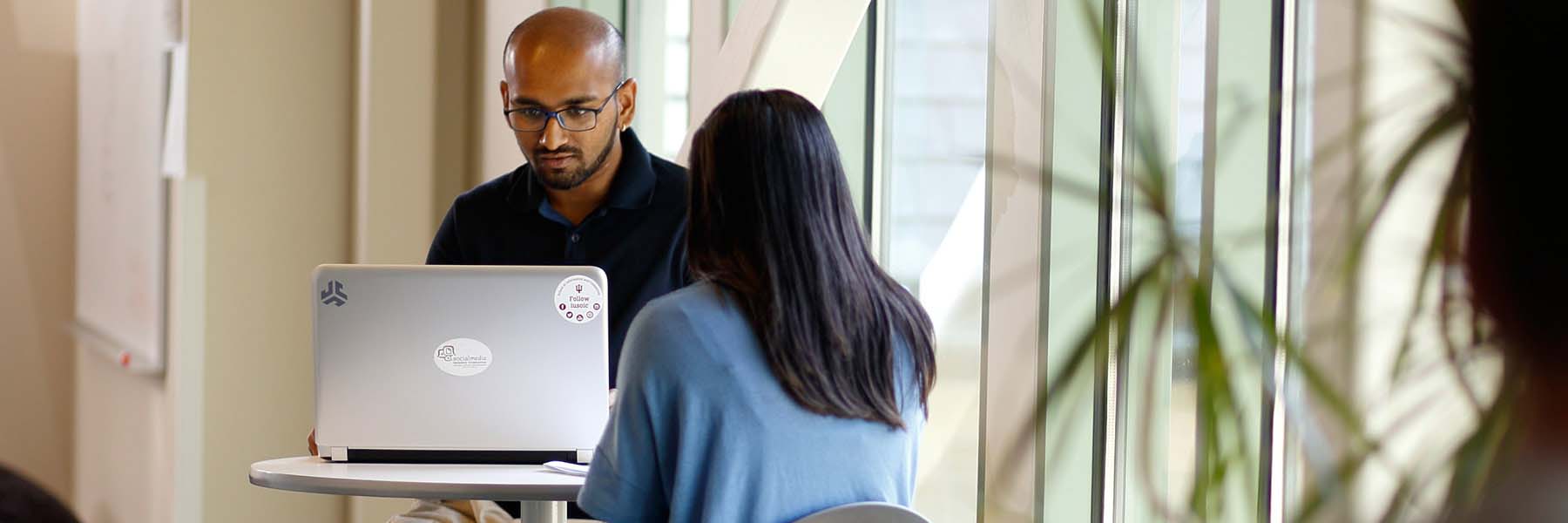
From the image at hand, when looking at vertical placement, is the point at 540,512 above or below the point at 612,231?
below

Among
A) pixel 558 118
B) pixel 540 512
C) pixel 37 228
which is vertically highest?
pixel 558 118

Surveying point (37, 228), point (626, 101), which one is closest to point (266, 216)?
point (37, 228)

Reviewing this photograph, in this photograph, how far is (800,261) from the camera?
1.54 metres

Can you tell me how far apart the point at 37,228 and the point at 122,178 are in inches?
Result: 44.2

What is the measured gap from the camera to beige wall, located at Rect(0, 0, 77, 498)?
18.6ft

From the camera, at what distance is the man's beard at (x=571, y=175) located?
2268 mm

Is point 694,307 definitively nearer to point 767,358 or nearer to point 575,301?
point 767,358

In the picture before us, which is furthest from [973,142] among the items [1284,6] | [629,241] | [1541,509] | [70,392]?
[70,392]

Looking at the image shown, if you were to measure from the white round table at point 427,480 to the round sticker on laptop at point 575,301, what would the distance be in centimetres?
19

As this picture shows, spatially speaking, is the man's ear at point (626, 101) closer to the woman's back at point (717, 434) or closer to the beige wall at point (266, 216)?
the woman's back at point (717, 434)

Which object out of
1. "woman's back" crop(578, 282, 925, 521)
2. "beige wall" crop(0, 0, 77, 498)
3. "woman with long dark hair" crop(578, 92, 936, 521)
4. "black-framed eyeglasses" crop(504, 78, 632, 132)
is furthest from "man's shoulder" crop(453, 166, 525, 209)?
"beige wall" crop(0, 0, 77, 498)

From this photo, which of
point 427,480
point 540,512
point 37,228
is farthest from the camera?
point 37,228

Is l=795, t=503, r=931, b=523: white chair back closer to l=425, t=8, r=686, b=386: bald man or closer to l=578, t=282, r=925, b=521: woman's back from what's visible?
l=578, t=282, r=925, b=521: woman's back

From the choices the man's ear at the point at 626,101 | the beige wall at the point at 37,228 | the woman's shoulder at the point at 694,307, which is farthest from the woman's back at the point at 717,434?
the beige wall at the point at 37,228
